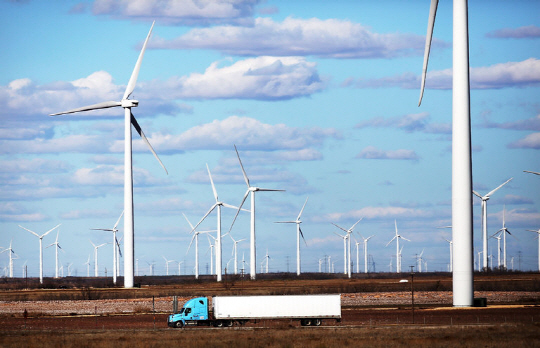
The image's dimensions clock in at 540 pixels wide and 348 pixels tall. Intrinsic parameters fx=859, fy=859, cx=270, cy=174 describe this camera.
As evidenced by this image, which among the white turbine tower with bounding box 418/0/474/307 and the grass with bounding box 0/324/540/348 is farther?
the white turbine tower with bounding box 418/0/474/307

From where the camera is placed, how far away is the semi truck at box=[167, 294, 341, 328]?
76750 millimetres

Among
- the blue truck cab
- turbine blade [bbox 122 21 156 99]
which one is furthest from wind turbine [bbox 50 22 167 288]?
the blue truck cab

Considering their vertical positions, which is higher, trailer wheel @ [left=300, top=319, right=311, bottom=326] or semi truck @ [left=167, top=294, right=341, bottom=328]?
semi truck @ [left=167, top=294, right=341, bottom=328]

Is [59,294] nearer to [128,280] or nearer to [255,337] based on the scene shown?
[128,280]

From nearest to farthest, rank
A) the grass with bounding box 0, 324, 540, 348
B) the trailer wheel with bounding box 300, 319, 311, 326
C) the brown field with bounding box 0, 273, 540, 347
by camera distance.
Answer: the grass with bounding box 0, 324, 540, 348
the brown field with bounding box 0, 273, 540, 347
the trailer wheel with bounding box 300, 319, 311, 326

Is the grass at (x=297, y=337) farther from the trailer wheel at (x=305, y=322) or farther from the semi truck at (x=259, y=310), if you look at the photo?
the trailer wheel at (x=305, y=322)

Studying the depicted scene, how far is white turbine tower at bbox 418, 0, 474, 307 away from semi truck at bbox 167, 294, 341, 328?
11.5 m

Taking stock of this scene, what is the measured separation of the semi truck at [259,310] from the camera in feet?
252

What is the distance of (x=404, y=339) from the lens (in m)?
59.1

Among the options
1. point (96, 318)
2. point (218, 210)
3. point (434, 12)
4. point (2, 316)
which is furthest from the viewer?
point (218, 210)

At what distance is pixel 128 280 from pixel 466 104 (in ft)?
251

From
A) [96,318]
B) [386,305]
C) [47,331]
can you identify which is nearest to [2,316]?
[96,318]

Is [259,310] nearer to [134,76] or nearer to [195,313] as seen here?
[195,313]

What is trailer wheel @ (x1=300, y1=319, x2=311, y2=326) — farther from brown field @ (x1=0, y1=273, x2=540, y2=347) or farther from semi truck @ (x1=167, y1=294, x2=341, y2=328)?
brown field @ (x1=0, y1=273, x2=540, y2=347)
